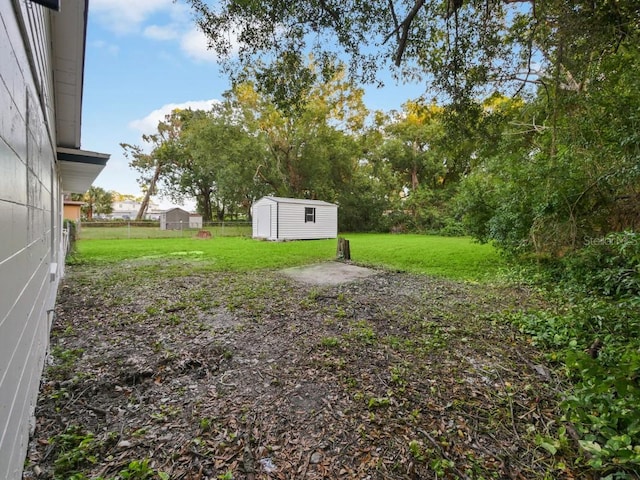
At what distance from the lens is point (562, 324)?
3621mm

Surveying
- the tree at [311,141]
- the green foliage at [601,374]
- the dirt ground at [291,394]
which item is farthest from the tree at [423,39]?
the tree at [311,141]

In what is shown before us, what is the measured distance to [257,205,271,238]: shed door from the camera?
52.9 ft

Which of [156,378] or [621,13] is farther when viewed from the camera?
[621,13]

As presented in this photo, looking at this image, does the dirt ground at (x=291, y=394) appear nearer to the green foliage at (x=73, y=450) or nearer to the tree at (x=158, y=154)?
the green foliage at (x=73, y=450)

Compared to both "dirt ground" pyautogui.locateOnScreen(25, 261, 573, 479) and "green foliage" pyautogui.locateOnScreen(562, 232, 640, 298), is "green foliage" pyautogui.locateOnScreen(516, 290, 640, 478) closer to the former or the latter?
"dirt ground" pyautogui.locateOnScreen(25, 261, 573, 479)

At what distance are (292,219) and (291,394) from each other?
13.7 metres

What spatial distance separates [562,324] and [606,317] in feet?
1.41

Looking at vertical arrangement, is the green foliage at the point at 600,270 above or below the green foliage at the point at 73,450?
above

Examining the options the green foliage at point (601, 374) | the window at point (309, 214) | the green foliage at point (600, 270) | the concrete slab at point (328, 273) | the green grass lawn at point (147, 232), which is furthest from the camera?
the green grass lawn at point (147, 232)

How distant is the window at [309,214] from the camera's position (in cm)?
1648

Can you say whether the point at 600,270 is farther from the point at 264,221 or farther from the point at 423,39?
the point at 264,221

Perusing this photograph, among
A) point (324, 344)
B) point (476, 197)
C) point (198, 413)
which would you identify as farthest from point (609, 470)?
point (476, 197)

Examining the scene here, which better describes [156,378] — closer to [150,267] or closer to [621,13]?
[150,267]

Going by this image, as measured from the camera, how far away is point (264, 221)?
16656 mm
